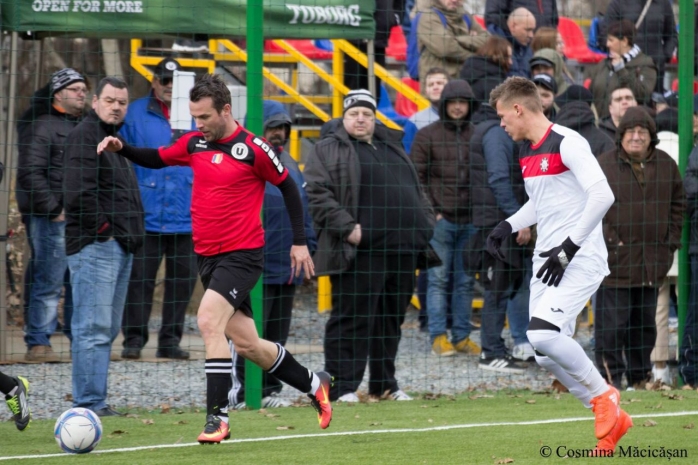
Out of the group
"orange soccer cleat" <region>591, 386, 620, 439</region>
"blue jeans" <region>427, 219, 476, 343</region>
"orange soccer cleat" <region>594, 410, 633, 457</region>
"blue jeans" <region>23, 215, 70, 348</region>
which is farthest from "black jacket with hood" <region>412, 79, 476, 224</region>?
"orange soccer cleat" <region>594, 410, 633, 457</region>

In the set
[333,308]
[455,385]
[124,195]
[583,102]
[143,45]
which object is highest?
[143,45]

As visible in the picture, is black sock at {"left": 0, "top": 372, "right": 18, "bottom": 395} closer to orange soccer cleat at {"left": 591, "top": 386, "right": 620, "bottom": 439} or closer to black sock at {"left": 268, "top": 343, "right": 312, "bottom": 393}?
black sock at {"left": 268, "top": 343, "right": 312, "bottom": 393}

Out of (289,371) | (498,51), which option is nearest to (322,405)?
(289,371)

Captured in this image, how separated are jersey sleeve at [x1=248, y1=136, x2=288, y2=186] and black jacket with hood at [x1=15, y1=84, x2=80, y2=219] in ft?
8.65

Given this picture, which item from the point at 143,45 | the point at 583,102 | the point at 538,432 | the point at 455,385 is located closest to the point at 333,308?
the point at 455,385

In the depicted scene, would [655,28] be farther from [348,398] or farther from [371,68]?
[348,398]

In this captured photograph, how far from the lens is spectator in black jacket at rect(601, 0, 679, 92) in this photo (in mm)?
12016

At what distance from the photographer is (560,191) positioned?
668 cm

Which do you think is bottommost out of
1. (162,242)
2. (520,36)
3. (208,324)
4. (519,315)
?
(519,315)

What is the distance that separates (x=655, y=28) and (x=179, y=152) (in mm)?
6697

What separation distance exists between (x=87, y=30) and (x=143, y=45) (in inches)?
195

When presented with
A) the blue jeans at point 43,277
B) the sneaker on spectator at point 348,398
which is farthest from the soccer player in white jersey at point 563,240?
the blue jeans at point 43,277

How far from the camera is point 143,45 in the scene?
1384 centimetres

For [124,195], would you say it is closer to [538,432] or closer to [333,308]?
[333,308]
